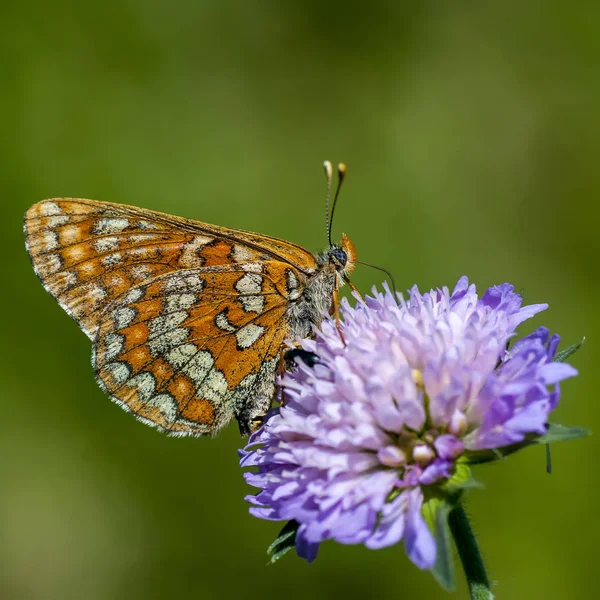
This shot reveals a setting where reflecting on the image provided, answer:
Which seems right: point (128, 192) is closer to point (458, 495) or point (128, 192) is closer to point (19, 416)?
point (19, 416)

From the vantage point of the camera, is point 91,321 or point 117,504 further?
point 117,504

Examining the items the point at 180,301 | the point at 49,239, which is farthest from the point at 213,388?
the point at 49,239

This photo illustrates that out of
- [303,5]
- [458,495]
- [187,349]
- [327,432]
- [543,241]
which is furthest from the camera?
[303,5]

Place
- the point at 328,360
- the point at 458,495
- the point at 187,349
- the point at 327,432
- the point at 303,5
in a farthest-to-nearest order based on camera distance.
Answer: the point at 303,5, the point at 187,349, the point at 328,360, the point at 327,432, the point at 458,495

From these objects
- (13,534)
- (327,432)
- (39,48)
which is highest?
(39,48)

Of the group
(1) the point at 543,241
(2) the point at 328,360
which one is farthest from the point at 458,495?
(1) the point at 543,241

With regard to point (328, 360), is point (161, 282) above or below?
above
